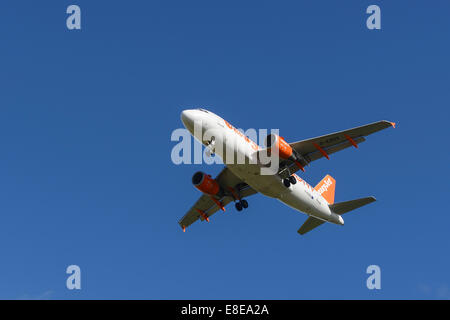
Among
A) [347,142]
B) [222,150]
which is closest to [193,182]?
[222,150]

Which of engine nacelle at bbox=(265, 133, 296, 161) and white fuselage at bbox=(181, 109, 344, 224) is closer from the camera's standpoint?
white fuselage at bbox=(181, 109, 344, 224)

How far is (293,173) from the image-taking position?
46562 millimetres

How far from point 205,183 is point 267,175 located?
6777 millimetres

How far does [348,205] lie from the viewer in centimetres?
5100

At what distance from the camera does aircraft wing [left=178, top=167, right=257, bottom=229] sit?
1977 inches

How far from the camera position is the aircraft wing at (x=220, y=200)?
165ft

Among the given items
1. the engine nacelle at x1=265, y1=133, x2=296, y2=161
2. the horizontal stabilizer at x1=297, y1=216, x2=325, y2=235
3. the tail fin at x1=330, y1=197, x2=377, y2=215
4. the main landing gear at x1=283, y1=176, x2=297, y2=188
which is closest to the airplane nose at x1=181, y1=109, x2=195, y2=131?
the engine nacelle at x1=265, y1=133, x2=296, y2=161

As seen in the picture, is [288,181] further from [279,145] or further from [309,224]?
[309,224]

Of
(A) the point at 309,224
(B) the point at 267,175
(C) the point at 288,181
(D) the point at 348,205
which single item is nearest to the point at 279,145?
(B) the point at 267,175

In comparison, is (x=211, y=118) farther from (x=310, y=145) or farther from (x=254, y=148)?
(x=310, y=145)

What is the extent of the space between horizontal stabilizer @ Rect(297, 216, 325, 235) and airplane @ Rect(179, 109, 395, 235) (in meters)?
0.84

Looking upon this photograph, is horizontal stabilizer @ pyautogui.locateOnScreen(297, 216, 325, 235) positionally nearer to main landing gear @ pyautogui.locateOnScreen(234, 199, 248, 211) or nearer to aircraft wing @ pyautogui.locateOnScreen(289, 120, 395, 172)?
main landing gear @ pyautogui.locateOnScreen(234, 199, 248, 211)

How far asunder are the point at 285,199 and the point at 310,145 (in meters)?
5.51

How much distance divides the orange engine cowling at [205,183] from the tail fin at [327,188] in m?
10.4
